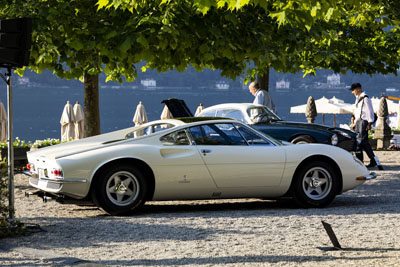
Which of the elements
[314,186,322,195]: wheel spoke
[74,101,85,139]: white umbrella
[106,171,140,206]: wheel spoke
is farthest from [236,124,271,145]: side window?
[74,101,85,139]: white umbrella

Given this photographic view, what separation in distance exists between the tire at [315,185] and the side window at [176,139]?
176 centimetres

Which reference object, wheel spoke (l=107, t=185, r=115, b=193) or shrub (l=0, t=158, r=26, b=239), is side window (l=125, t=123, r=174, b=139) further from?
shrub (l=0, t=158, r=26, b=239)

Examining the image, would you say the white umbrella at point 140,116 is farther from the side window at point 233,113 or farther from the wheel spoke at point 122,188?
the wheel spoke at point 122,188

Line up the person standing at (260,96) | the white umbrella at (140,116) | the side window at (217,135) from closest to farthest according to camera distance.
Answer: the side window at (217,135) < the person standing at (260,96) < the white umbrella at (140,116)

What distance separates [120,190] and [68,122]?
66.2ft

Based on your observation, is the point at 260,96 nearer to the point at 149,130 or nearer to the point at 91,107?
the point at 91,107

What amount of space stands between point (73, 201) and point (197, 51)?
4.58 m

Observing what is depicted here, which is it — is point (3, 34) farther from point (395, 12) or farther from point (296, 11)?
point (395, 12)

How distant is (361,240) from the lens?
8.30 meters

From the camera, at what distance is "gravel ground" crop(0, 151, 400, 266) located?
7.28 meters

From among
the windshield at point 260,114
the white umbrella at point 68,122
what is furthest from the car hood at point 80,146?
the white umbrella at point 68,122

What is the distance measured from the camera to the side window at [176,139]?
419 inches

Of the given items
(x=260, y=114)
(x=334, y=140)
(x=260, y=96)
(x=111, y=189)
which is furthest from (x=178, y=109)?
(x=111, y=189)

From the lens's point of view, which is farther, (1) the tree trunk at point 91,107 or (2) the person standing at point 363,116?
(1) the tree trunk at point 91,107
